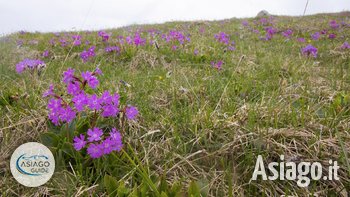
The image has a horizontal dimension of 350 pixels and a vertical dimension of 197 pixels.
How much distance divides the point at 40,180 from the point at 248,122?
1730 millimetres

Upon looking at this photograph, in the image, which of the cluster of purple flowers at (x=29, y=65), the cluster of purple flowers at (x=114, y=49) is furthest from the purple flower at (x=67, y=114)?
the cluster of purple flowers at (x=114, y=49)

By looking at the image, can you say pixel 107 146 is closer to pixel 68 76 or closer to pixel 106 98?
pixel 106 98

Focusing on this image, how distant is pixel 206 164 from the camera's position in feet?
7.97

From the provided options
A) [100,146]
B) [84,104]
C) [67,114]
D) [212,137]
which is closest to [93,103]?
[84,104]

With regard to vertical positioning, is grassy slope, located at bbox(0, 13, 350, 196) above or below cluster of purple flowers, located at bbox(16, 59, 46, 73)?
below

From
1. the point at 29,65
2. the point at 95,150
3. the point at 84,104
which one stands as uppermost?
the point at 29,65

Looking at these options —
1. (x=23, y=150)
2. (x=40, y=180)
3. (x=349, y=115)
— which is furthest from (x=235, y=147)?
(x=23, y=150)

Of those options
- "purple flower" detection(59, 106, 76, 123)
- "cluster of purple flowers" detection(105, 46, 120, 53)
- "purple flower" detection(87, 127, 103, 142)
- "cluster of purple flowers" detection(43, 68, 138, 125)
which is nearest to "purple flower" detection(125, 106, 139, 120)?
"cluster of purple flowers" detection(43, 68, 138, 125)

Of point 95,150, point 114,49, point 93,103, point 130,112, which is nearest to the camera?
point 95,150

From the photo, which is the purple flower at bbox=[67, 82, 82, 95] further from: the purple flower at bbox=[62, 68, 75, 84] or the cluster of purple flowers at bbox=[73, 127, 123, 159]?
the cluster of purple flowers at bbox=[73, 127, 123, 159]

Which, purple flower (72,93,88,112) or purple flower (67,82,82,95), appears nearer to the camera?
purple flower (72,93,88,112)

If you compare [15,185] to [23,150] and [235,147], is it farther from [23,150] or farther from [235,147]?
[235,147]

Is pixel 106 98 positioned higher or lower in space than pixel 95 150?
higher

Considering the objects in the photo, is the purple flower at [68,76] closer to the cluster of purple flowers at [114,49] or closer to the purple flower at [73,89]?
the purple flower at [73,89]
